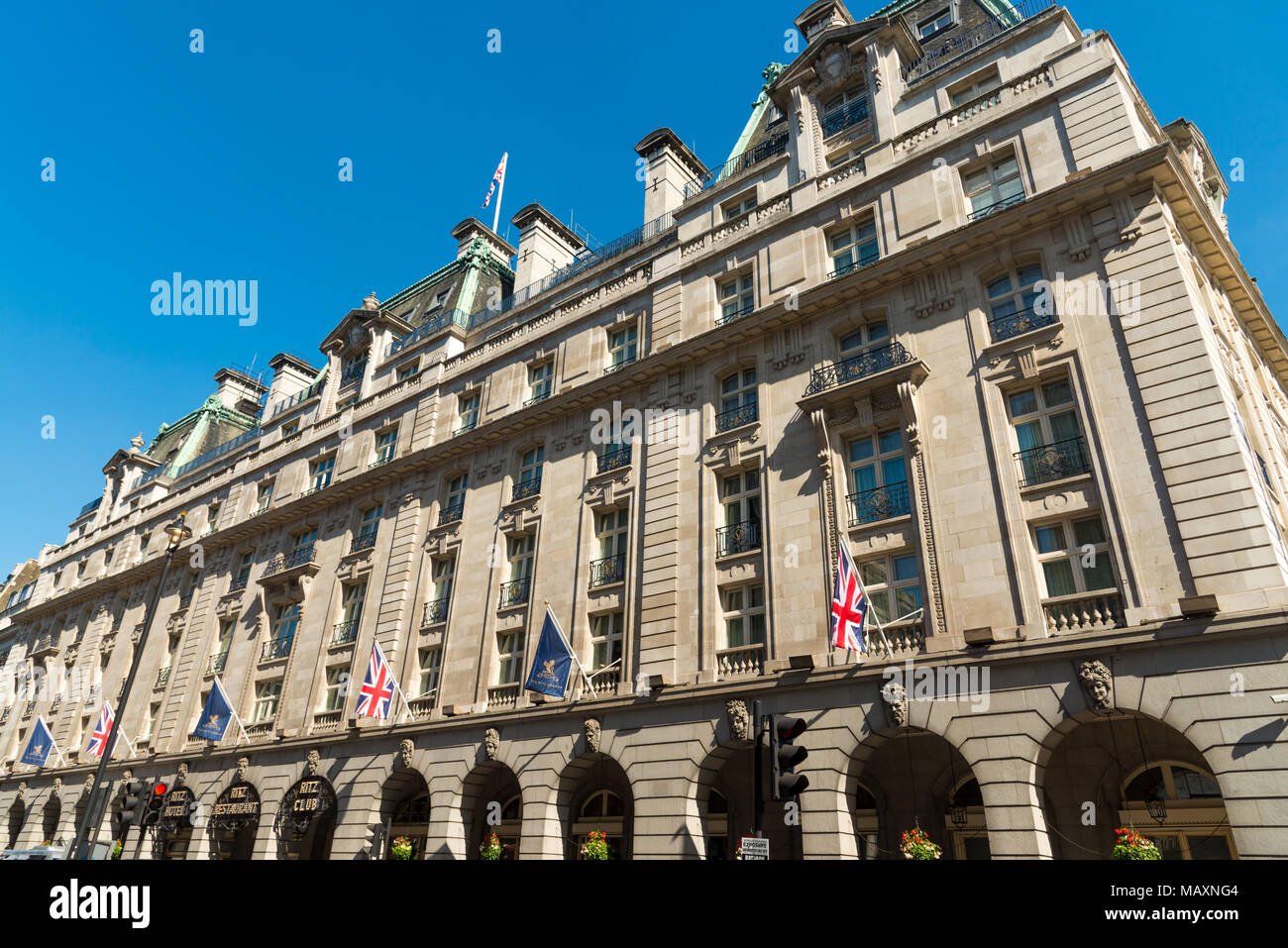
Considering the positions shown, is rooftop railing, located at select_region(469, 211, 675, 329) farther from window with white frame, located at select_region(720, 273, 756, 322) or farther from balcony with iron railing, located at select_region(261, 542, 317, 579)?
balcony with iron railing, located at select_region(261, 542, 317, 579)

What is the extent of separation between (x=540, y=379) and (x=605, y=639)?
12585mm

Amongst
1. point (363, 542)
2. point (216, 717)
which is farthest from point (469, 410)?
point (216, 717)

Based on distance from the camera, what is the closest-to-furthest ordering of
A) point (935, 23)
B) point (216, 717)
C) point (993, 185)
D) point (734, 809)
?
point (734, 809) < point (993, 185) < point (935, 23) < point (216, 717)

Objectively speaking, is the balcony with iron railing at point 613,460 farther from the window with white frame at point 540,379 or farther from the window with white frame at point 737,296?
the window with white frame at point 737,296

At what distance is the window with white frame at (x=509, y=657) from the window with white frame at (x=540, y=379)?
9630 millimetres

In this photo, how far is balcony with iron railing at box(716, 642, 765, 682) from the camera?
20297 mm

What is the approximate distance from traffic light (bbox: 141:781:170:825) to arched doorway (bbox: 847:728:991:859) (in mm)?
19685

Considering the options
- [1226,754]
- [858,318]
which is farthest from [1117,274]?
[1226,754]

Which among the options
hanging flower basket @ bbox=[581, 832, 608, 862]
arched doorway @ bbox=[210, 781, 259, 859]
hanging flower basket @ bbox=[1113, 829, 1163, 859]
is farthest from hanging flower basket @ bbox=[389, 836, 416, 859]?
hanging flower basket @ bbox=[1113, 829, 1163, 859]

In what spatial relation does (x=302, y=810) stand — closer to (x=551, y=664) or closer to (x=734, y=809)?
(x=551, y=664)

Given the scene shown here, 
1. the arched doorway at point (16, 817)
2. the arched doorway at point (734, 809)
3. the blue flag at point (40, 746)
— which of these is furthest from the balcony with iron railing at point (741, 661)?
the arched doorway at point (16, 817)

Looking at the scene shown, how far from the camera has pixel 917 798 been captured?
62.7 ft

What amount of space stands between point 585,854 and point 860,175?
2180 cm
